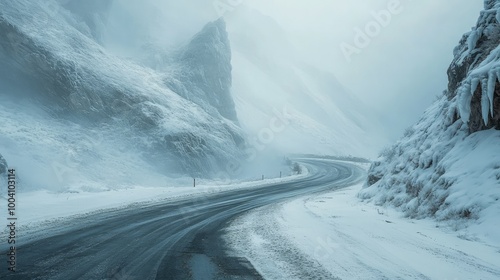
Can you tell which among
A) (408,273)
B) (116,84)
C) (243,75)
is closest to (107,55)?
(116,84)

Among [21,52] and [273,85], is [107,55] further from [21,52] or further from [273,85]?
[273,85]

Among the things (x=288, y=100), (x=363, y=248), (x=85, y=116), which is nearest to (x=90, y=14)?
(x=85, y=116)

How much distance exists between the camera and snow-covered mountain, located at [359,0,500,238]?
8.05 metres

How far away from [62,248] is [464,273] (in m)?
6.98

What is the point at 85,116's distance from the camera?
1079 inches

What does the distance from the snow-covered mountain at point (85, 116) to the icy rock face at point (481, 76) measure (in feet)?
64.0

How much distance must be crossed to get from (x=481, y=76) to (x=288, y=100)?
98275 millimetres

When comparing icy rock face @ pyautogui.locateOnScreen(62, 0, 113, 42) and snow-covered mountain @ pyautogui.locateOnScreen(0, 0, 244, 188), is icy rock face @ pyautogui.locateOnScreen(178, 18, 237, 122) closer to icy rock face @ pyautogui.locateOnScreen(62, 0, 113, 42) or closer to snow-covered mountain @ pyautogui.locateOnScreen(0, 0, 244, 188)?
snow-covered mountain @ pyautogui.locateOnScreen(0, 0, 244, 188)

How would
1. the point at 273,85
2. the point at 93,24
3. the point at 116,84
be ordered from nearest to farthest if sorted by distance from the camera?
the point at 116,84, the point at 93,24, the point at 273,85

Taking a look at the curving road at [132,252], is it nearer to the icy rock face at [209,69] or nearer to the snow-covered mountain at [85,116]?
the snow-covered mountain at [85,116]

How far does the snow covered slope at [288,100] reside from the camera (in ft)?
275

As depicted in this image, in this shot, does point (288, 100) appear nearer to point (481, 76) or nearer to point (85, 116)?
point (85, 116)

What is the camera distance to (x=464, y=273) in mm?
5035

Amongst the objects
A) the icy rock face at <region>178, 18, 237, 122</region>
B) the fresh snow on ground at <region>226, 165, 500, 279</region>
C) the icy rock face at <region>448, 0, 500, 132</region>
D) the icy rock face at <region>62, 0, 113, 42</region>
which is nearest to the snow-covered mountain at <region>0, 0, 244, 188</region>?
the icy rock face at <region>178, 18, 237, 122</region>
